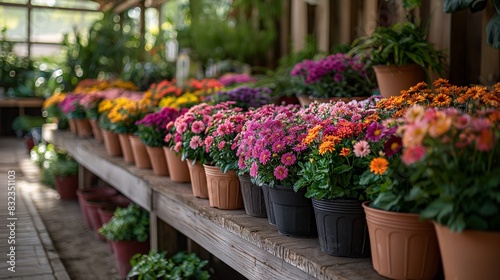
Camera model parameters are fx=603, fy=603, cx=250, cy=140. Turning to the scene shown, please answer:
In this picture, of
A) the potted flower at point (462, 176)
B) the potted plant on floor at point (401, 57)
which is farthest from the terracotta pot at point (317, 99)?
the potted flower at point (462, 176)

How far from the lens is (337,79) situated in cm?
304

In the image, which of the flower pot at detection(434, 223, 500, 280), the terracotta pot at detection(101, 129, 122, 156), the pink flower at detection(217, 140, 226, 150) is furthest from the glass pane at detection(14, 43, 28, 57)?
the flower pot at detection(434, 223, 500, 280)

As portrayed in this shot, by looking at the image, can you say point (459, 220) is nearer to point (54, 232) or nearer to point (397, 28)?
point (397, 28)

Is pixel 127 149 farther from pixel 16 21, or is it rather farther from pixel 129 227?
pixel 16 21

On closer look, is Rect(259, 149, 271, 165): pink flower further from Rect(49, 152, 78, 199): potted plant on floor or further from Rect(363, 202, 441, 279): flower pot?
Rect(49, 152, 78, 199): potted plant on floor

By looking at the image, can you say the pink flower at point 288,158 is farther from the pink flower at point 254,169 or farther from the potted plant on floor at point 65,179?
the potted plant on floor at point 65,179

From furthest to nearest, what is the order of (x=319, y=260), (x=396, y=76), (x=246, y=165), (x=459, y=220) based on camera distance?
(x=396, y=76)
(x=246, y=165)
(x=319, y=260)
(x=459, y=220)

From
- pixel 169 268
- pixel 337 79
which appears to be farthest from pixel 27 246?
pixel 337 79

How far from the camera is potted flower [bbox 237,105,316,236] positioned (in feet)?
6.34

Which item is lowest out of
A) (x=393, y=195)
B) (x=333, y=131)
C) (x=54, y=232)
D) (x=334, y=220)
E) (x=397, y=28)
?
(x=54, y=232)

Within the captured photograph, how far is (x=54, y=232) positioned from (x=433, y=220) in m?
3.81

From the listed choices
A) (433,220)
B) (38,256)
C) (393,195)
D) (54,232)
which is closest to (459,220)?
(433,220)

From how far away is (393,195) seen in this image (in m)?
1.53

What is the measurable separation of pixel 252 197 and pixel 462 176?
42.5 inches
